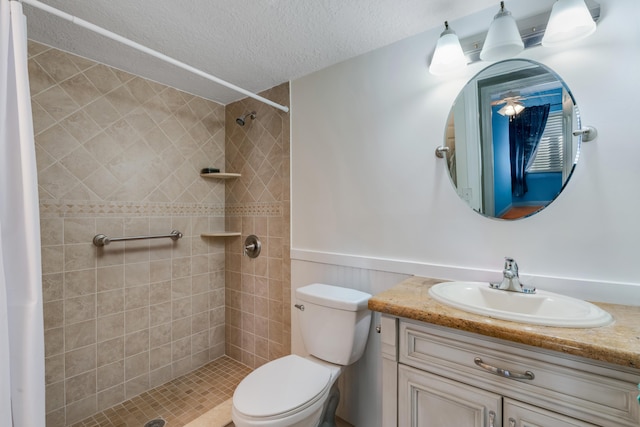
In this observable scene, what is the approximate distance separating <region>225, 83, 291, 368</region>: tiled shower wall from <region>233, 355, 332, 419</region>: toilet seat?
0.63 meters

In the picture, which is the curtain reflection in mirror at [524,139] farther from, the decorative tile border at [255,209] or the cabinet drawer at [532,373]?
the decorative tile border at [255,209]

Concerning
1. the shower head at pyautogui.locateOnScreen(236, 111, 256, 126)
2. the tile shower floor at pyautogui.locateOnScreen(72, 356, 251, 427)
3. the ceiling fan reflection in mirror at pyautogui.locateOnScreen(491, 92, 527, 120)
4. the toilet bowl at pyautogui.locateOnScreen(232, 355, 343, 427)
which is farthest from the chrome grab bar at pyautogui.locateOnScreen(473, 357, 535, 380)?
the shower head at pyautogui.locateOnScreen(236, 111, 256, 126)

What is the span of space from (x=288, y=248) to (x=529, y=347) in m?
1.48

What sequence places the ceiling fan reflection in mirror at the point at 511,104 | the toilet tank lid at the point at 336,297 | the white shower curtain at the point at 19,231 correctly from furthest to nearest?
the toilet tank lid at the point at 336,297, the ceiling fan reflection in mirror at the point at 511,104, the white shower curtain at the point at 19,231

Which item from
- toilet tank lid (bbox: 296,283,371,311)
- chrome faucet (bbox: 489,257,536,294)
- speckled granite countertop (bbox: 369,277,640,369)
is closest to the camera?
speckled granite countertop (bbox: 369,277,640,369)

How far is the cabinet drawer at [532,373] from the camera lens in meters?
0.73

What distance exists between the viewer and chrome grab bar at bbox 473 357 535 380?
2.71 ft

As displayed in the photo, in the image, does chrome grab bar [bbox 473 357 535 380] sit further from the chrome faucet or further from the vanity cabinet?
the chrome faucet

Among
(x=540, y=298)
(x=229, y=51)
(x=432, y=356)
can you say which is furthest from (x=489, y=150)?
(x=229, y=51)

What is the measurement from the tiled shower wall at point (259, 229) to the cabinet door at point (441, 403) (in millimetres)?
1142

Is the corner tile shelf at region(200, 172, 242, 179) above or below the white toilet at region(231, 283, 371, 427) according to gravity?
above

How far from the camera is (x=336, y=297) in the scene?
59.9 inches

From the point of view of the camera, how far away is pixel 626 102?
1.05 meters

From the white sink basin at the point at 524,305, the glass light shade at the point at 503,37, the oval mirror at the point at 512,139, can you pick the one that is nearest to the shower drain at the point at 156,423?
the white sink basin at the point at 524,305
